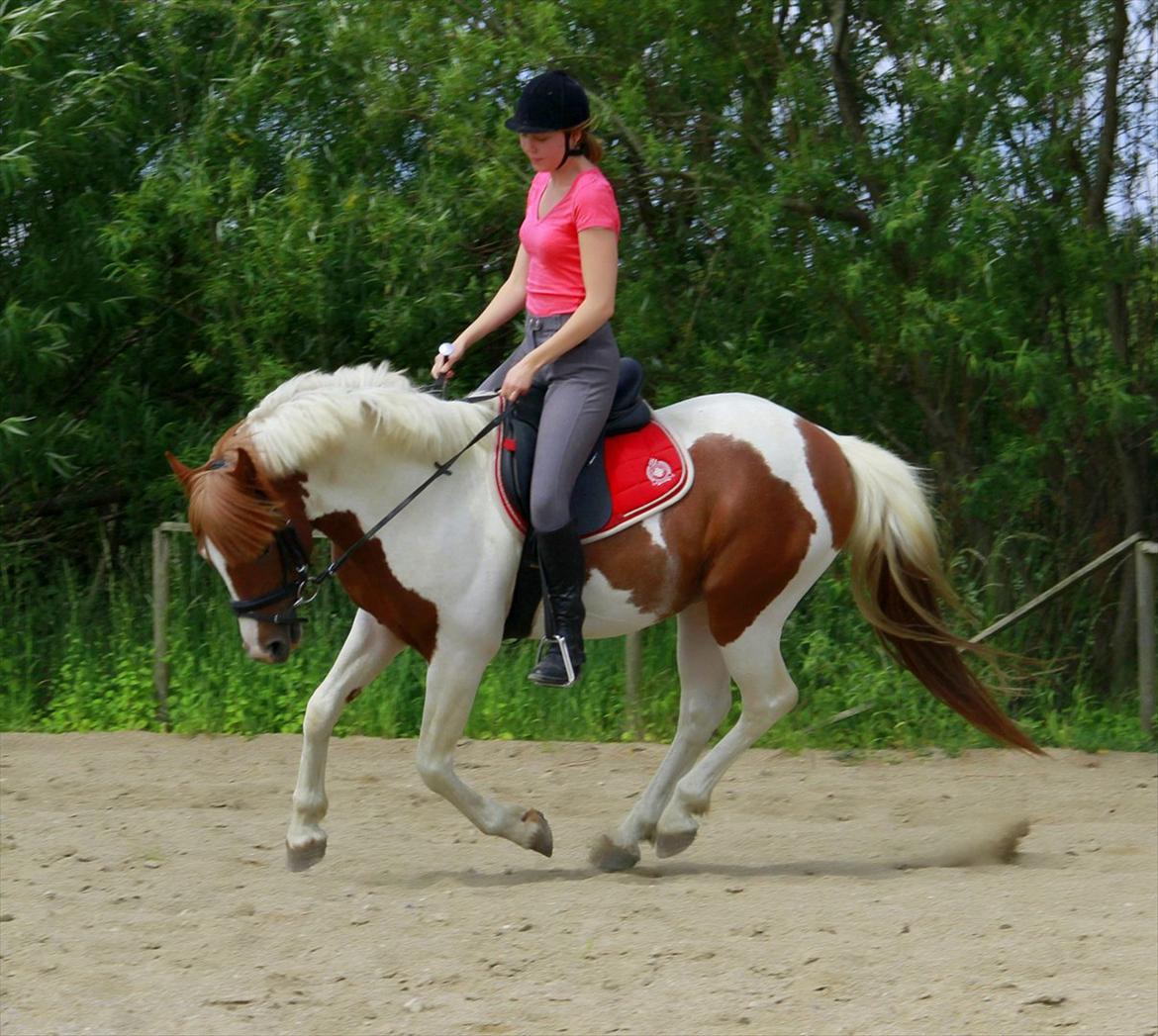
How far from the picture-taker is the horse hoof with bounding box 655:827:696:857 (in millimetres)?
5578

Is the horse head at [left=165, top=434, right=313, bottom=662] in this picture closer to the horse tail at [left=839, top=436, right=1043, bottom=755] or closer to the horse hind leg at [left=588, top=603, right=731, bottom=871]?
the horse hind leg at [left=588, top=603, right=731, bottom=871]

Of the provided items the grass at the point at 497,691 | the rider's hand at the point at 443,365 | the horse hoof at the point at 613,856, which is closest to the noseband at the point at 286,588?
the rider's hand at the point at 443,365

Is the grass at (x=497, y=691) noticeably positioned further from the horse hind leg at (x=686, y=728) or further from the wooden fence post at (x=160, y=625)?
the horse hind leg at (x=686, y=728)

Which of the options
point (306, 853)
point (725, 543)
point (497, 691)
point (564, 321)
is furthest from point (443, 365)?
point (497, 691)

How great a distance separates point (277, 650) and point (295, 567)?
0.28 m

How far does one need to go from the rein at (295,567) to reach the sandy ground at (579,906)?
0.91 meters

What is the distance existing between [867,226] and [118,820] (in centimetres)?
503

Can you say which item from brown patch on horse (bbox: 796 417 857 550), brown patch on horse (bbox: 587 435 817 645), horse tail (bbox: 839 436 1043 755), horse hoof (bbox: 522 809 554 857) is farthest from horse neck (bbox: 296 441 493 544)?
horse tail (bbox: 839 436 1043 755)

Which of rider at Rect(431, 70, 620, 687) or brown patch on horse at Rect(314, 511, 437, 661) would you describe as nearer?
rider at Rect(431, 70, 620, 687)

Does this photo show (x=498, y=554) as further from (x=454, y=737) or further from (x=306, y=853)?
(x=306, y=853)

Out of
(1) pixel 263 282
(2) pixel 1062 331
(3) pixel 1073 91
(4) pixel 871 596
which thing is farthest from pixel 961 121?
(1) pixel 263 282

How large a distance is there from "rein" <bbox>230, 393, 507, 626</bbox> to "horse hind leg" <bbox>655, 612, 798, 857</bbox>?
126cm

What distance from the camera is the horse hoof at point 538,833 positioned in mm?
5512

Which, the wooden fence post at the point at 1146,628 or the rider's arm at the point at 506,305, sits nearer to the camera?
the rider's arm at the point at 506,305
